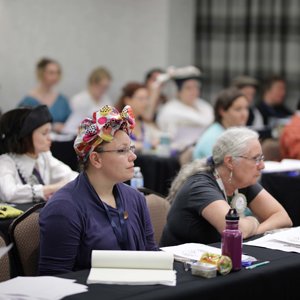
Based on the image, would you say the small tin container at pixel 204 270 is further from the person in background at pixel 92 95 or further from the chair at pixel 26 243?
the person in background at pixel 92 95

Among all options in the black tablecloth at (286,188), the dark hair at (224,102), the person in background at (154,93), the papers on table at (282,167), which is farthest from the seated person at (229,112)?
the person in background at (154,93)

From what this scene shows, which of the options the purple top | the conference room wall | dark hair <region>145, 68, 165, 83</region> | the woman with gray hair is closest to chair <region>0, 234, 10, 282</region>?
the purple top

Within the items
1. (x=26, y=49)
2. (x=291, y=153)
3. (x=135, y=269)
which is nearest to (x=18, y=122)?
(x=135, y=269)

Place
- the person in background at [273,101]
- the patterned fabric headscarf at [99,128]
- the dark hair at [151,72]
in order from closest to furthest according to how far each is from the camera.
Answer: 1. the patterned fabric headscarf at [99,128]
2. the dark hair at [151,72]
3. the person in background at [273,101]

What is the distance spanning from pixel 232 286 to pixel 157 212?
3.88 feet

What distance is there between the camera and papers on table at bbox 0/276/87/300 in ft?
8.27

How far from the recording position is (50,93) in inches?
356

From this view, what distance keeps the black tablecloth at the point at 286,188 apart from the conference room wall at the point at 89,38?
4188mm

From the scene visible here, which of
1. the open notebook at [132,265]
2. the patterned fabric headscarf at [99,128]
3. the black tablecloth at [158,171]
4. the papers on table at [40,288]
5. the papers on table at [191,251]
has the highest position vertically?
the patterned fabric headscarf at [99,128]

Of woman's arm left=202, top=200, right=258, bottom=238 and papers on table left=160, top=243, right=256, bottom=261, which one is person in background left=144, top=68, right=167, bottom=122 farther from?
papers on table left=160, top=243, right=256, bottom=261

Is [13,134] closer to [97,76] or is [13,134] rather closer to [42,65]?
[42,65]

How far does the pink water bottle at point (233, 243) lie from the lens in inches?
113

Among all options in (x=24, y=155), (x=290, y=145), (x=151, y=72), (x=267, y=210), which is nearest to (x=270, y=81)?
(x=151, y=72)

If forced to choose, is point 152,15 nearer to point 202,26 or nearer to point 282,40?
point 202,26
